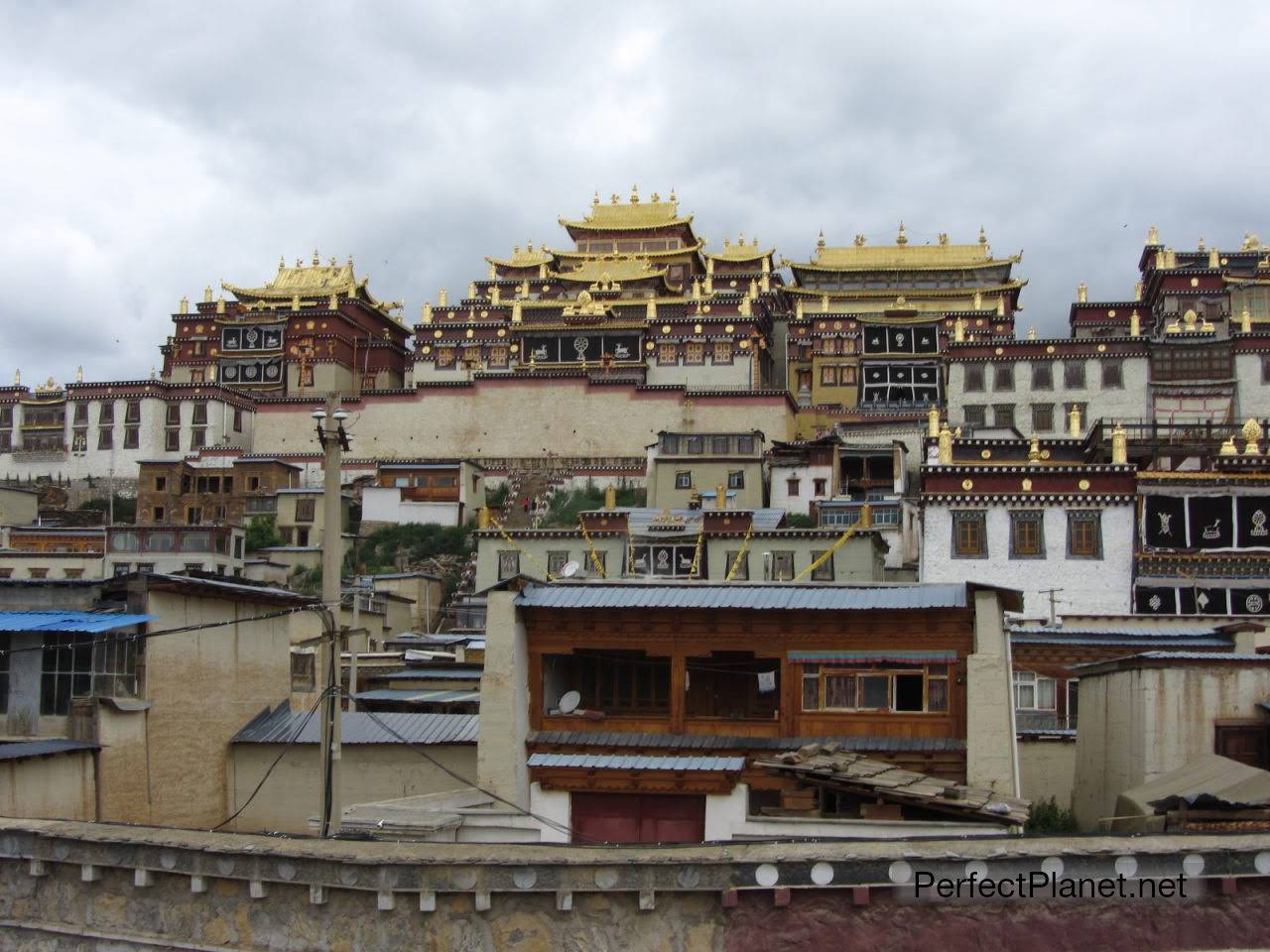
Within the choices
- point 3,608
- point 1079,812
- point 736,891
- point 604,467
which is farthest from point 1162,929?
point 604,467

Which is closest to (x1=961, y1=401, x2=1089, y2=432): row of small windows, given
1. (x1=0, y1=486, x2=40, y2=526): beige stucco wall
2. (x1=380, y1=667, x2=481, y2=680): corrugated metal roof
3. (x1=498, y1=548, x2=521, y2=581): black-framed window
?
(x1=498, y1=548, x2=521, y2=581): black-framed window

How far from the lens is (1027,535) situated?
47.0 m

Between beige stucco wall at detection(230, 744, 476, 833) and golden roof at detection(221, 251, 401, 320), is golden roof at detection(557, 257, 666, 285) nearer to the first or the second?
golden roof at detection(221, 251, 401, 320)

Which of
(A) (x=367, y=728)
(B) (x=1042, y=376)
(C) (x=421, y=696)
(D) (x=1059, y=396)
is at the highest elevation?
(B) (x=1042, y=376)

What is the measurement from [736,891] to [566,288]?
79.6m

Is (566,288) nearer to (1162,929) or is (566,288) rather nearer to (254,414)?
(254,414)

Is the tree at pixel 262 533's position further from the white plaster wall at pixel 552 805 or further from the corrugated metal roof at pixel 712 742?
the white plaster wall at pixel 552 805

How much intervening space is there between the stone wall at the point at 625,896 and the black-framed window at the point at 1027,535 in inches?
1208

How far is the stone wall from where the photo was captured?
1645 centimetres

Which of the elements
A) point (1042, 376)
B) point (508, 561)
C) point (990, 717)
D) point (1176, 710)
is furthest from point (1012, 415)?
point (990, 717)

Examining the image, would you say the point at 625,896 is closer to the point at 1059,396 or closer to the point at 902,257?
the point at 1059,396

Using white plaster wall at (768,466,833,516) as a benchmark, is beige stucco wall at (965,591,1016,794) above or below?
below

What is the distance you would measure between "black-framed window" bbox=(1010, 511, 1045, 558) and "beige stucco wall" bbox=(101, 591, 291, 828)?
1001 inches

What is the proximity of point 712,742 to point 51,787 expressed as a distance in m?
11.5
